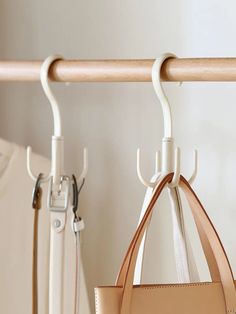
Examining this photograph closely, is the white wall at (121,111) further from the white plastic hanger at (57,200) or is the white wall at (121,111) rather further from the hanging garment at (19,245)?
the white plastic hanger at (57,200)

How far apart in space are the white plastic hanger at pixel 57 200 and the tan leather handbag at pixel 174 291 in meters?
0.08

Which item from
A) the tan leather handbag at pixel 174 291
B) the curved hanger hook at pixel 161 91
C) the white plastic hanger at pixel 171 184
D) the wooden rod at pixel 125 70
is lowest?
the tan leather handbag at pixel 174 291

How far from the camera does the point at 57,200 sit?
832 mm

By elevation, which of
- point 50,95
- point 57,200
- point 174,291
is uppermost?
point 50,95

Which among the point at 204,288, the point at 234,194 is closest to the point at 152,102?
the point at 234,194

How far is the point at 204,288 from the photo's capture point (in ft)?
2.61

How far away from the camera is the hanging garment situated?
98 centimetres

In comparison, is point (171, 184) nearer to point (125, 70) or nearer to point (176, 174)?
point (176, 174)

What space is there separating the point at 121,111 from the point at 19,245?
0.86ft

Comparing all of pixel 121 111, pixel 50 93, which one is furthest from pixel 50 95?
pixel 121 111

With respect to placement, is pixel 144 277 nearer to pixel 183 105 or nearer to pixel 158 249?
pixel 158 249

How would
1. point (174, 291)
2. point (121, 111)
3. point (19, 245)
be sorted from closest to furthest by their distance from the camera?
point (174, 291) → point (19, 245) → point (121, 111)

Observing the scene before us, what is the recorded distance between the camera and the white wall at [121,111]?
3.53 ft

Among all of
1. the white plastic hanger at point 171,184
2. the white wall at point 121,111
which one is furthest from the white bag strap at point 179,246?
the white wall at point 121,111
